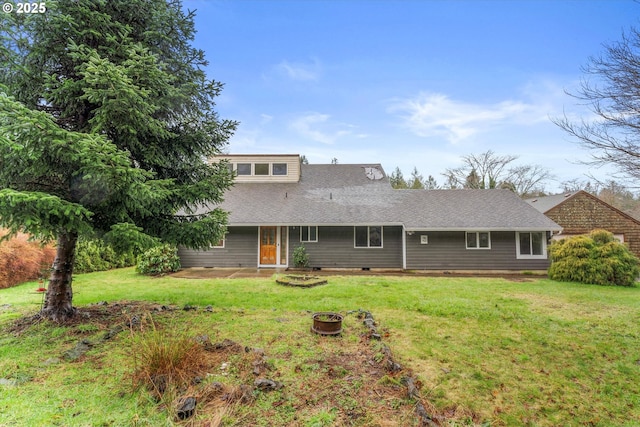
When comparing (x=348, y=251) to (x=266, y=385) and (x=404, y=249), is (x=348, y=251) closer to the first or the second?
(x=404, y=249)

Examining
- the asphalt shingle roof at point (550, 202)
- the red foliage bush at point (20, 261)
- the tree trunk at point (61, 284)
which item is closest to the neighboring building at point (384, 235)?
the red foliage bush at point (20, 261)

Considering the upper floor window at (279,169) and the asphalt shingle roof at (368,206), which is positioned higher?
the upper floor window at (279,169)

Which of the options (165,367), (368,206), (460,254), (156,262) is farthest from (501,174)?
(165,367)

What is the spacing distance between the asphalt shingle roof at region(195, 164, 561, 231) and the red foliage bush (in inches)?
230

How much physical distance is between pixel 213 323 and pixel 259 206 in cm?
909

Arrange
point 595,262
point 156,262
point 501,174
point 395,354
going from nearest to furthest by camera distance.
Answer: point 395,354
point 595,262
point 156,262
point 501,174

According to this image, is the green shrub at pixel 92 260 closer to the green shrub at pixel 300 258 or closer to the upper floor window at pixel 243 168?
the green shrub at pixel 300 258

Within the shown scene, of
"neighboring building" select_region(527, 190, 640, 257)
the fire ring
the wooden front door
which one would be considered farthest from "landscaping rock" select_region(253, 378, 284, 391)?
"neighboring building" select_region(527, 190, 640, 257)

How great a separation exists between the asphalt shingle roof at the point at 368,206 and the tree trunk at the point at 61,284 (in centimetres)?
733

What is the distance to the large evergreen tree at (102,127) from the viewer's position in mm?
3438

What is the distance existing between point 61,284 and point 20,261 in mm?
6400

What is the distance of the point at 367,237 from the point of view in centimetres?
1295

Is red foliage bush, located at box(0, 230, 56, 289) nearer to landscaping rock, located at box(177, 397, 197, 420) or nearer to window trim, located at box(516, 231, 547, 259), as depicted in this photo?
landscaping rock, located at box(177, 397, 197, 420)

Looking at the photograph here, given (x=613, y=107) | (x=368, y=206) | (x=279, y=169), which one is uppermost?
(x=279, y=169)
